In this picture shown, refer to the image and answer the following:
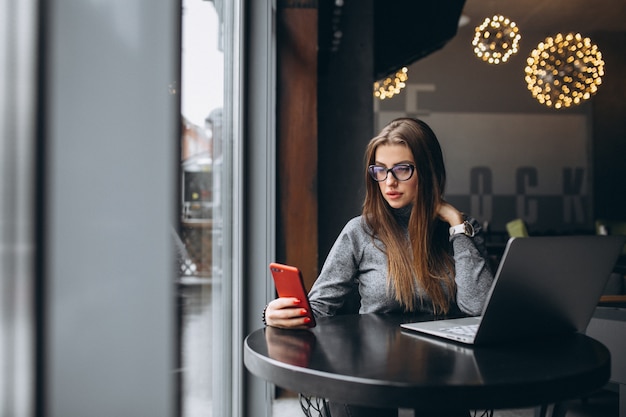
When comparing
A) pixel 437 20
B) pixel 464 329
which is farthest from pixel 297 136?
pixel 437 20

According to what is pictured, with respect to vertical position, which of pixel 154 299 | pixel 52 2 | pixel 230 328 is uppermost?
pixel 52 2

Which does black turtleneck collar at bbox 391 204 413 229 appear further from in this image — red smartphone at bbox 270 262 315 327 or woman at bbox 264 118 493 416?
red smartphone at bbox 270 262 315 327

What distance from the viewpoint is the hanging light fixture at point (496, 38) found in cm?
532

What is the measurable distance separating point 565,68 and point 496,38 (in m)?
0.91

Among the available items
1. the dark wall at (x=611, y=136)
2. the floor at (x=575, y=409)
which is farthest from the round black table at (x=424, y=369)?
the dark wall at (x=611, y=136)

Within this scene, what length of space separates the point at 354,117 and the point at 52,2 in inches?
162

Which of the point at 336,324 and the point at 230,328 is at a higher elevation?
the point at 336,324

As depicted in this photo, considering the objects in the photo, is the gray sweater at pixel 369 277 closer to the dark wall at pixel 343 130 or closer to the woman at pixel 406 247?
the woman at pixel 406 247

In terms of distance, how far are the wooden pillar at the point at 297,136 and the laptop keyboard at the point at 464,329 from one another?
2227mm

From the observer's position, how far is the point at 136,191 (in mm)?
460

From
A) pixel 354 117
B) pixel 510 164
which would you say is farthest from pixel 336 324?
pixel 510 164

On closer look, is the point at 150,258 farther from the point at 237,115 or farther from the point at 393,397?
the point at 237,115

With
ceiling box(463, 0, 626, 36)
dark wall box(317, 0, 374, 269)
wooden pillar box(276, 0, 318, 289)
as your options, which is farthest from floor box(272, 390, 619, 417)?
ceiling box(463, 0, 626, 36)

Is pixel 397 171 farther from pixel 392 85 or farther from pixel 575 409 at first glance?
pixel 392 85
